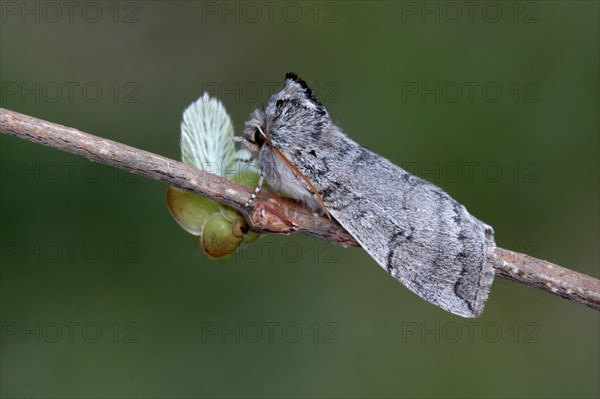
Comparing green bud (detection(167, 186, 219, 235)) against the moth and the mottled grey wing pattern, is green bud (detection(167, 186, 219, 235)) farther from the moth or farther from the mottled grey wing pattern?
the mottled grey wing pattern

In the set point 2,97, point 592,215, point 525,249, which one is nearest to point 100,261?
point 2,97

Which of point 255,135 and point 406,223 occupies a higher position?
point 255,135

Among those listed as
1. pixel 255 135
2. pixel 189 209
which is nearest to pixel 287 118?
pixel 255 135

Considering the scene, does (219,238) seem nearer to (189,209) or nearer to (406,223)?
(189,209)

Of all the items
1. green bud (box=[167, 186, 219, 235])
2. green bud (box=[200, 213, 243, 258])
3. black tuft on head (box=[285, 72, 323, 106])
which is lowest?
green bud (box=[200, 213, 243, 258])

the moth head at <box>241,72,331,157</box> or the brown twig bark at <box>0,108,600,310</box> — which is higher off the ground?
the moth head at <box>241,72,331,157</box>

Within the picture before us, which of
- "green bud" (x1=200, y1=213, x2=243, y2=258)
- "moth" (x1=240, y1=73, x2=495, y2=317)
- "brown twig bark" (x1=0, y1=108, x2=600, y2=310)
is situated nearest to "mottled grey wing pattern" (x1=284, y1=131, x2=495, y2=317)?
"moth" (x1=240, y1=73, x2=495, y2=317)

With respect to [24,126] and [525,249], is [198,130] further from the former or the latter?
[525,249]

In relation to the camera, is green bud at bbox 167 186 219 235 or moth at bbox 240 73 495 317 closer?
green bud at bbox 167 186 219 235

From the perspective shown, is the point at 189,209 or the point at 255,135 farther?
the point at 255,135
